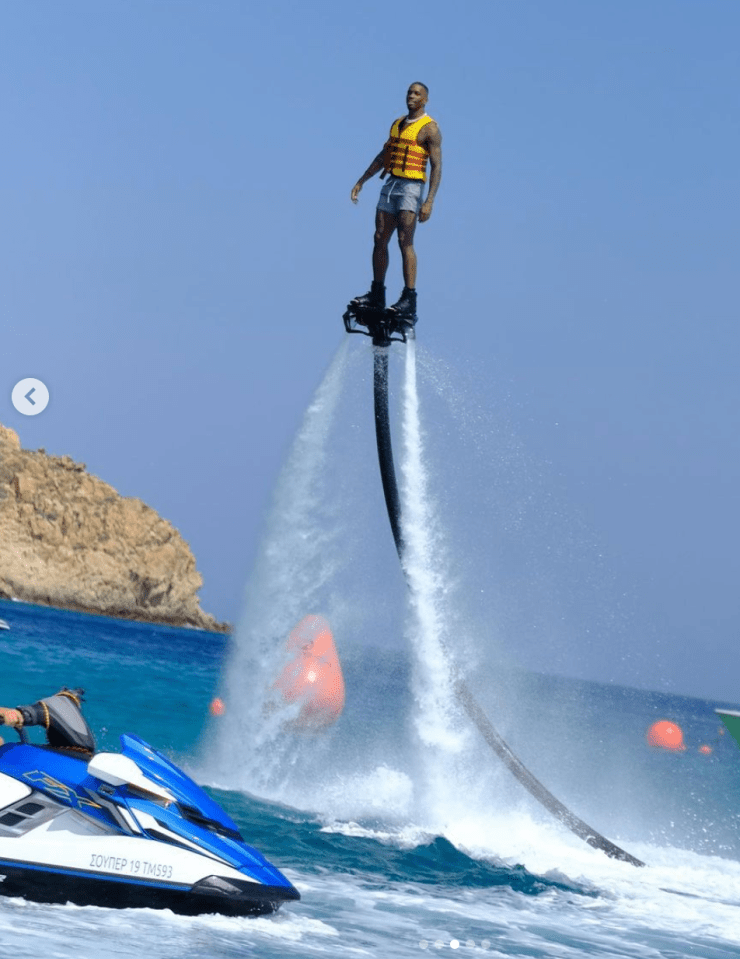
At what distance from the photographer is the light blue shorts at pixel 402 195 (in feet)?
30.0

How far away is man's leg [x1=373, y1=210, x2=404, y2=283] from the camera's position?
937 centimetres

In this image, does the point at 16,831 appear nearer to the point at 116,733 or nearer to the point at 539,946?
the point at 539,946

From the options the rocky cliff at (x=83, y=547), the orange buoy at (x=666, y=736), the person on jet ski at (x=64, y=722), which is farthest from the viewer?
the rocky cliff at (x=83, y=547)

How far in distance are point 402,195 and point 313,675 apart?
10993mm

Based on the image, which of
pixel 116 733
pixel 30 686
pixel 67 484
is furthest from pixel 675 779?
pixel 67 484

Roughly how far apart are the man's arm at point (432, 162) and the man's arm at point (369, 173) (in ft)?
1.45

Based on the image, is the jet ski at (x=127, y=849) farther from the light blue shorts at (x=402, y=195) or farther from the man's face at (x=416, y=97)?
the man's face at (x=416, y=97)

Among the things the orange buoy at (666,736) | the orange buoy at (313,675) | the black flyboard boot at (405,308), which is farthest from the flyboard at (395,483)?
the orange buoy at (666,736)

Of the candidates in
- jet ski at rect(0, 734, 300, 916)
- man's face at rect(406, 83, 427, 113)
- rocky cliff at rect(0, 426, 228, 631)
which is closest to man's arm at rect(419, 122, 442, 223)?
man's face at rect(406, 83, 427, 113)

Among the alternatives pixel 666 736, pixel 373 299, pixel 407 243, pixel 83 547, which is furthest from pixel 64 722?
pixel 83 547

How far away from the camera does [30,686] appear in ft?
82.7

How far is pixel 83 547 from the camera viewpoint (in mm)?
102812

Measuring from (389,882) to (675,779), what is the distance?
33.4 meters

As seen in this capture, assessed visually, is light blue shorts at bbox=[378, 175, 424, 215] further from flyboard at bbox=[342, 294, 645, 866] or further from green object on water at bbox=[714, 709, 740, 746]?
green object on water at bbox=[714, 709, 740, 746]
